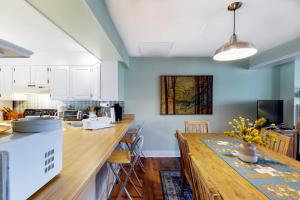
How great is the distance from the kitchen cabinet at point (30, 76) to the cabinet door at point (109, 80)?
Answer: 4.10ft

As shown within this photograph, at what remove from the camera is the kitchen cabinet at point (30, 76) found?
3.69 meters

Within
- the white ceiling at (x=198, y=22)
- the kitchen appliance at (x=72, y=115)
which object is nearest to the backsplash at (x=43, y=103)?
the kitchen appliance at (x=72, y=115)

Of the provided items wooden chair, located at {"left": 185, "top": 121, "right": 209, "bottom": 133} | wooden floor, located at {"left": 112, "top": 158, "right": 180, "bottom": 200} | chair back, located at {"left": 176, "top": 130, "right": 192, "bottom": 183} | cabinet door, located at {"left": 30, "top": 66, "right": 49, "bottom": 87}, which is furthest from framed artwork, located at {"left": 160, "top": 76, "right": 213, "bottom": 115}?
cabinet door, located at {"left": 30, "top": 66, "right": 49, "bottom": 87}

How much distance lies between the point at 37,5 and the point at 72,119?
2780 mm

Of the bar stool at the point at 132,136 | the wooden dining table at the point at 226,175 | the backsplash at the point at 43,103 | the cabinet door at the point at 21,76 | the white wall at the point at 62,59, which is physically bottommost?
the bar stool at the point at 132,136

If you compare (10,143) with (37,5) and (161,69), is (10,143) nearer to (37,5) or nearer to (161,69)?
(37,5)

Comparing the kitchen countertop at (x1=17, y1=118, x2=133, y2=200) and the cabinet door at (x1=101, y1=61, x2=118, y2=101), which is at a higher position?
the cabinet door at (x1=101, y1=61, x2=118, y2=101)

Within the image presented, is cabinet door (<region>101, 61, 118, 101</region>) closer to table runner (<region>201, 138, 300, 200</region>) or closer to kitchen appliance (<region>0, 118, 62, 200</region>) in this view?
table runner (<region>201, 138, 300, 200</region>)

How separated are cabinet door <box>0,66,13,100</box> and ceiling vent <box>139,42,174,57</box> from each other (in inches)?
109

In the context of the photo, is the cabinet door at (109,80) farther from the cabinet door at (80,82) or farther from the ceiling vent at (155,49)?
the ceiling vent at (155,49)

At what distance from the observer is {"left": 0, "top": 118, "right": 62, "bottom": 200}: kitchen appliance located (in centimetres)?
63

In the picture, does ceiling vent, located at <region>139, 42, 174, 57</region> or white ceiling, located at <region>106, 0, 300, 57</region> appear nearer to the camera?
white ceiling, located at <region>106, 0, 300, 57</region>

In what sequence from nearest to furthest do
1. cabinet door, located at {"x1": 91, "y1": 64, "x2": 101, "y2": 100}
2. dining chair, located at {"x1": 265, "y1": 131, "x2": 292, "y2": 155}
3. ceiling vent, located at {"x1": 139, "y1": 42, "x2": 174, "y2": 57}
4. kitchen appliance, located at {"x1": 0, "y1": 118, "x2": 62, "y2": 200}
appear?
1. kitchen appliance, located at {"x1": 0, "y1": 118, "x2": 62, "y2": 200}
2. dining chair, located at {"x1": 265, "y1": 131, "x2": 292, "y2": 155}
3. ceiling vent, located at {"x1": 139, "y1": 42, "x2": 174, "y2": 57}
4. cabinet door, located at {"x1": 91, "y1": 64, "x2": 101, "y2": 100}

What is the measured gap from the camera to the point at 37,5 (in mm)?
1406
